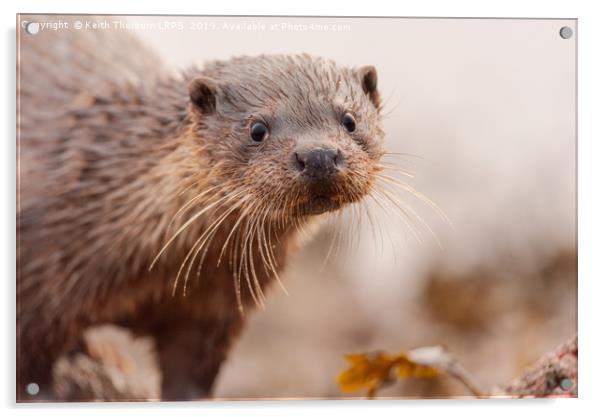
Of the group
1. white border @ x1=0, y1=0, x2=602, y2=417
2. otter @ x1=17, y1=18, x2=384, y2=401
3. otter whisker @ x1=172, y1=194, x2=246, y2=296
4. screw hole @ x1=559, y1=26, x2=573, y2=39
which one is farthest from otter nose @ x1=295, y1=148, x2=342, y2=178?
screw hole @ x1=559, y1=26, x2=573, y2=39

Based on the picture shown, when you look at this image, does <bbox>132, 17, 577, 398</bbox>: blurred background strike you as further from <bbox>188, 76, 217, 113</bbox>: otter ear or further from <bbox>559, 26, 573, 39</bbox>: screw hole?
<bbox>188, 76, 217, 113</bbox>: otter ear

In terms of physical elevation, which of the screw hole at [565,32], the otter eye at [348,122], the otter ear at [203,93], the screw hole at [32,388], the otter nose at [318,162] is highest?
the screw hole at [565,32]

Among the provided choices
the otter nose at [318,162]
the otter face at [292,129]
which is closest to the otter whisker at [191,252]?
the otter face at [292,129]
